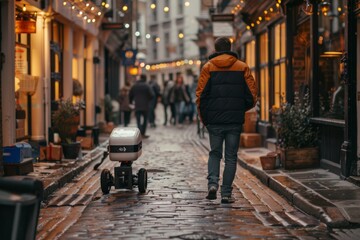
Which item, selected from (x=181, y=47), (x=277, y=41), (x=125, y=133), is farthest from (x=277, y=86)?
(x=181, y=47)

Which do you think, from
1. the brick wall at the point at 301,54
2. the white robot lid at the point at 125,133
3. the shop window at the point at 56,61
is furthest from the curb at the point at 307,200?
the shop window at the point at 56,61

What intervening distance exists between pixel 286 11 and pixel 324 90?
228 cm

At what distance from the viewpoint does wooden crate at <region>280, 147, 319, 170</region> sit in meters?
13.5

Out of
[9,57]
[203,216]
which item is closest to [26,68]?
[9,57]

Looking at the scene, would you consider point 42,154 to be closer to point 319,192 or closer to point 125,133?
point 125,133

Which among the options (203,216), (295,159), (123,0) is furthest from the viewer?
(123,0)

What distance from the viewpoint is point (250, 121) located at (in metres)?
20.2

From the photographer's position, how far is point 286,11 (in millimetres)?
16953

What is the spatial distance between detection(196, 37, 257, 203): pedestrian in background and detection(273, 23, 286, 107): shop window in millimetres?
7641

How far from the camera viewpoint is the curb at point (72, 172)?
1131cm

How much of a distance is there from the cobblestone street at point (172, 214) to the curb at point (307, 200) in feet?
0.32

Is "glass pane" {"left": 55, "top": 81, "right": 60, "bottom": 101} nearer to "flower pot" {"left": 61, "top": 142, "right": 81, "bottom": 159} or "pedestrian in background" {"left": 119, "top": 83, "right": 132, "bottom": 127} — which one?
"flower pot" {"left": 61, "top": 142, "right": 81, "bottom": 159}

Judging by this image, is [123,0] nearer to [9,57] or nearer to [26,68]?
[26,68]

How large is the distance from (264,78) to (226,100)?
11354 millimetres
